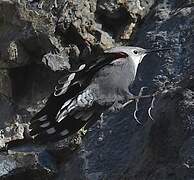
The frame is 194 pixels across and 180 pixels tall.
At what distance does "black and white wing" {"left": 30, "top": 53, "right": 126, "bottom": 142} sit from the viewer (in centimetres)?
288

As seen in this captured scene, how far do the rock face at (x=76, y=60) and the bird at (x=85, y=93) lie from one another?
24 cm

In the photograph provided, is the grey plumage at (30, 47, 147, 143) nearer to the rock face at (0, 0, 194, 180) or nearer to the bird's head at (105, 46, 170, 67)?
the bird's head at (105, 46, 170, 67)

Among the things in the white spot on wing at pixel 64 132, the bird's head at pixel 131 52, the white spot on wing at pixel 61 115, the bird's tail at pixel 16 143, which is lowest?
the bird's tail at pixel 16 143

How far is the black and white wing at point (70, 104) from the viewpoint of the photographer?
113 inches

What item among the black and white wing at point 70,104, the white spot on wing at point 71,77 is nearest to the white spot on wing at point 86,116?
the black and white wing at point 70,104

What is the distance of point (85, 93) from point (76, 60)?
76 centimetres

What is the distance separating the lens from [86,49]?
3.65 metres

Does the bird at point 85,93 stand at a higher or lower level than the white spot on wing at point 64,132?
higher

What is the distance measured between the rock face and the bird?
9.3 inches

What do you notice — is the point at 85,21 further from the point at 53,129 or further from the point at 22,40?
the point at 53,129

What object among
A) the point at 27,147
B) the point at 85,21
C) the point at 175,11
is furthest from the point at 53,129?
the point at 175,11

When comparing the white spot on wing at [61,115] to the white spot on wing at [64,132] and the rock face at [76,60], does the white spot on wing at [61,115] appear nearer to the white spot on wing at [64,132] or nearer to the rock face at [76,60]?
the white spot on wing at [64,132]

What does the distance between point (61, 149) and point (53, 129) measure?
0.47 metres

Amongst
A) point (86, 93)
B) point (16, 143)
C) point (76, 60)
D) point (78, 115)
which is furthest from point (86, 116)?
point (76, 60)
